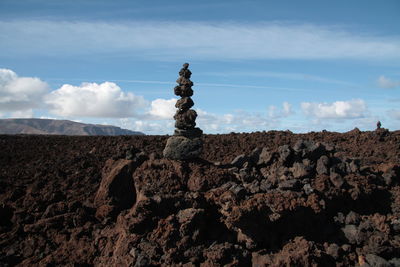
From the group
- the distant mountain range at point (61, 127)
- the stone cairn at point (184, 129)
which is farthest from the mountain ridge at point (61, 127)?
the stone cairn at point (184, 129)

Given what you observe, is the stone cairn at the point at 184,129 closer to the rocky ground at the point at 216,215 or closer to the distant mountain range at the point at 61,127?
the rocky ground at the point at 216,215

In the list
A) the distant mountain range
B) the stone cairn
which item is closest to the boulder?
the stone cairn

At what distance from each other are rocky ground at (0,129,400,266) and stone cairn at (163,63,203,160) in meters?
0.48

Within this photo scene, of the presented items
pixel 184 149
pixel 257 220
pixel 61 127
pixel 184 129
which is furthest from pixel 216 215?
pixel 61 127

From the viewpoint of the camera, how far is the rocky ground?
9469 millimetres

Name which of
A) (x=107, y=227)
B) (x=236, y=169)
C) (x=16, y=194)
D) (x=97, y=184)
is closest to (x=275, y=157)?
(x=236, y=169)

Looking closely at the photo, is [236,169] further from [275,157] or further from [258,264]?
[258,264]

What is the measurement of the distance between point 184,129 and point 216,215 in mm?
4480

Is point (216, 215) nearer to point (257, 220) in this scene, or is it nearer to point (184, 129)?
point (257, 220)

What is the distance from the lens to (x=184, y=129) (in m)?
14.0

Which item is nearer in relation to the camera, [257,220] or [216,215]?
[257,220]

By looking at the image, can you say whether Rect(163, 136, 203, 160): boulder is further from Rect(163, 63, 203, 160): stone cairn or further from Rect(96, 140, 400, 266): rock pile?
Rect(96, 140, 400, 266): rock pile

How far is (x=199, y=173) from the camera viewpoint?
486 inches

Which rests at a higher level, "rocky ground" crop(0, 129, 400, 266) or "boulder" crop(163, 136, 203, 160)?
"boulder" crop(163, 136, 203, 160)
